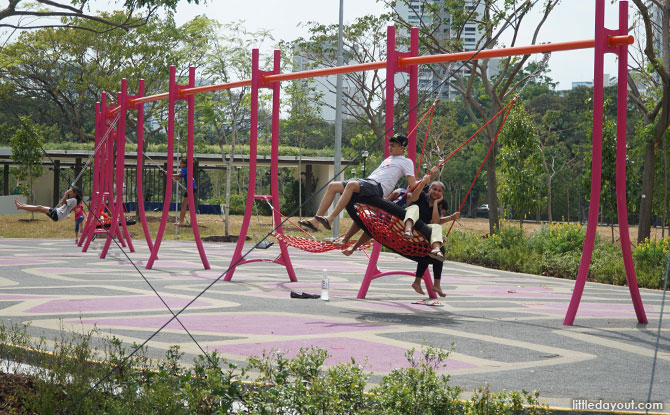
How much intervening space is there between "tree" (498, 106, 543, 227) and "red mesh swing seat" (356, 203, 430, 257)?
1691 cm

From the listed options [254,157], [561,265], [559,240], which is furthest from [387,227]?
[559,240]

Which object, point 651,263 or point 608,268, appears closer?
point 651,263

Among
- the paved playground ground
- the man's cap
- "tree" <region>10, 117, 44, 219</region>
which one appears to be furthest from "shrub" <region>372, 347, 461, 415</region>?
"tree" <region>10, 117, 44, 219</region>

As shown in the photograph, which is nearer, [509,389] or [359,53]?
[509,389]

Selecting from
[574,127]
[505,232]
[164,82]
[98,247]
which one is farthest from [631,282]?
[574,127]

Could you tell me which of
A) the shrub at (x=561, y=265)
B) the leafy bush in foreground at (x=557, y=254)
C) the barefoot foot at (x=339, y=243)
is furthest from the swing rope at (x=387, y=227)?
the shrub at (x=561, y=265)

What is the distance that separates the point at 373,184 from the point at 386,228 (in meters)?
0.54

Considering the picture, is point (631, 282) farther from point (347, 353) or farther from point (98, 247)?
point (98, 247)

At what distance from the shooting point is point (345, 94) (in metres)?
29.9

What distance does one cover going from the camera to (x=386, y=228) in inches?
339

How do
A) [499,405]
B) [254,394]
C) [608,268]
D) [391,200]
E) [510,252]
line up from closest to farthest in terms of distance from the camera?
[499,405]
[254,394]
[391,200]
[608,268]
[510,252]

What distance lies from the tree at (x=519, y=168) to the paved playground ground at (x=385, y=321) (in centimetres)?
1123

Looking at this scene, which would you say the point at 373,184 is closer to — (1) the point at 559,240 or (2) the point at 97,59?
(1) the point at 559,240

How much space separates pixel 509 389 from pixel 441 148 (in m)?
35.5
